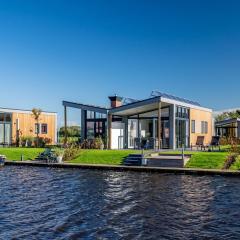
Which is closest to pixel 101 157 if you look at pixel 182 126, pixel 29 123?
pixel 182 126

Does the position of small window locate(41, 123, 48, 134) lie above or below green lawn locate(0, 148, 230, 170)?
above

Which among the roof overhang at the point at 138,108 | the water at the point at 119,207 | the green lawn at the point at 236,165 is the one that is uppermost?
the roof overhang at the point at 138,108

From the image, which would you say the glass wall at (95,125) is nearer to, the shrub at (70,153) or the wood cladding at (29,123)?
the shrub at (70,153)

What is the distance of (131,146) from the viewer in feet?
132

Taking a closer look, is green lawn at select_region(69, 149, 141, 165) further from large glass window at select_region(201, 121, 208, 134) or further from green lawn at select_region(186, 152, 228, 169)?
large glass window at select_region(201, 121, 208, 134)

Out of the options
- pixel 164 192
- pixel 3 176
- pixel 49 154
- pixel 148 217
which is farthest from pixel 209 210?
pixel 49 154

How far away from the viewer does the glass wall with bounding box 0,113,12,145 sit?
1773 inches

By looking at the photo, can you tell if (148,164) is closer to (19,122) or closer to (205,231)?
(205,231)

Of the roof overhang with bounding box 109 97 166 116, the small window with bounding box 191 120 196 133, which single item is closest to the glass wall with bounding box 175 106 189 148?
the small window with bounding box 191 120 196 133

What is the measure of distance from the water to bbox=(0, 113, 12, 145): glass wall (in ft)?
73.9

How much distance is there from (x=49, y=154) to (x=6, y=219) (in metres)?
17.5

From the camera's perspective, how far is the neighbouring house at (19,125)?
45.2m

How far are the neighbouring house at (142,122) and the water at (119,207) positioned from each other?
45.8 feet

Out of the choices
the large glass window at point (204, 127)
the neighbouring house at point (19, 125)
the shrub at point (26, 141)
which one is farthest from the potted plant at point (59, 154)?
the large glass window at point (204, 127)
